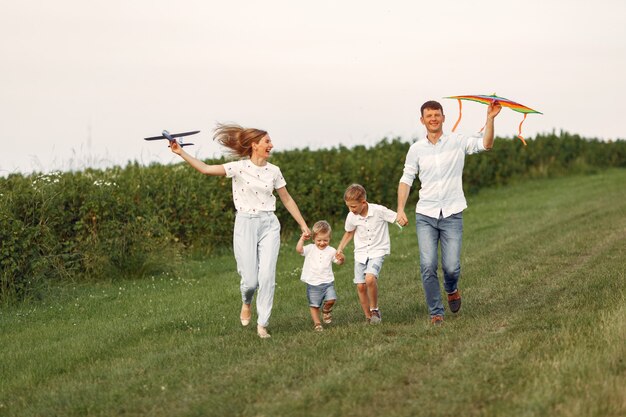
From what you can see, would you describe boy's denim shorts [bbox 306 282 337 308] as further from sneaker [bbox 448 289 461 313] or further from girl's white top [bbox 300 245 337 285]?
sneaker [bbox 448 289 461 313]

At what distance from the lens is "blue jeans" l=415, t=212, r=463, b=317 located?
35.4ft

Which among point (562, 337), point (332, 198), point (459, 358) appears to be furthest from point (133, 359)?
point (332, 198)

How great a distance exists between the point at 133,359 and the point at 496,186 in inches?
1008

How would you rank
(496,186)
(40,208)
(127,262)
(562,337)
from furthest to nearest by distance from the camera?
1. (496,186)
2. (127,262)
3. (40,208)
4. (562,337)

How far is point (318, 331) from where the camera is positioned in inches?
414

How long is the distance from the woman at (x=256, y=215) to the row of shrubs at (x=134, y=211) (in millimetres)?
5276

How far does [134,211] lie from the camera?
17203 millimetres

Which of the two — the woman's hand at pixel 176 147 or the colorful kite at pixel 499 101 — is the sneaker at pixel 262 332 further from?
the colorful kite at pixel 499 101

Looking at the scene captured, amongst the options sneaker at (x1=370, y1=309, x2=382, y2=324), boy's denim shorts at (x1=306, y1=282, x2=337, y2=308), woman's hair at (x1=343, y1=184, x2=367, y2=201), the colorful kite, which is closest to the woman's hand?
woman's hair at (x1=343, y1=184, x2=367, y2=201)

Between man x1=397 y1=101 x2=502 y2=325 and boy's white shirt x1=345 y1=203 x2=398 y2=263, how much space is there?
298mm

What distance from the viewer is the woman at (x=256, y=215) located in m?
10.5

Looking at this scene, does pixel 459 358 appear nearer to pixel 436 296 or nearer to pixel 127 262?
pixel 436 296

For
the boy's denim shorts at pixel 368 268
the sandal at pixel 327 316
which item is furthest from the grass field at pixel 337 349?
the boy's denim shorts at pixel 368 268

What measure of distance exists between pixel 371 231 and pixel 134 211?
7293 mm
